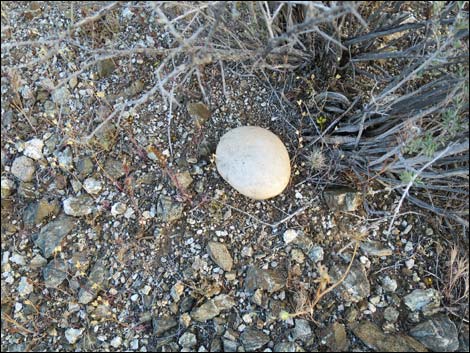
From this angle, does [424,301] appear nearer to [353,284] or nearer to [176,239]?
[353,284]

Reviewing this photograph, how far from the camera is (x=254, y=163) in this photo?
77.7 inches

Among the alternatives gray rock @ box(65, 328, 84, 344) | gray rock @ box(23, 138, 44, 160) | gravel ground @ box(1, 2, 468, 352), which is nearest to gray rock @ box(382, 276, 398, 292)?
gravel ground @ box(1, 2, 468, 352)

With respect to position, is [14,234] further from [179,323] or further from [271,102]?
[271,102]

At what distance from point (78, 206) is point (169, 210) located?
0.41 m

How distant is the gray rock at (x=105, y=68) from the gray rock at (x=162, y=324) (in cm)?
117

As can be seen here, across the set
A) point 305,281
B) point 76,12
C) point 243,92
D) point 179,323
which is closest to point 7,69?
point 76,12

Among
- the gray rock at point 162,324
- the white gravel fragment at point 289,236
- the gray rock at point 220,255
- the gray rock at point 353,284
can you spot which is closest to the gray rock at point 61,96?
the gray rock at point 220,255

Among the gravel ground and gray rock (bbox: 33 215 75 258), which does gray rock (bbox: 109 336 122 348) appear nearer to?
the gravel ground

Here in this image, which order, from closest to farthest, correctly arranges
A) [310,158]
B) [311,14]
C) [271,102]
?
1. [311,14]
2. [310,158]
3. [271,102]

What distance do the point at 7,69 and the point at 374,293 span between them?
1.95 meters

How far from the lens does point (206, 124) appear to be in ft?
7.34

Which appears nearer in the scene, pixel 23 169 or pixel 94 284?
pixel 94 284

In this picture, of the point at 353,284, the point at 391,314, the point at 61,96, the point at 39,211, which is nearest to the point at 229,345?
the point at 353,284

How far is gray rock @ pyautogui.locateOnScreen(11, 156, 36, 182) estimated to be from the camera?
7.16ft
